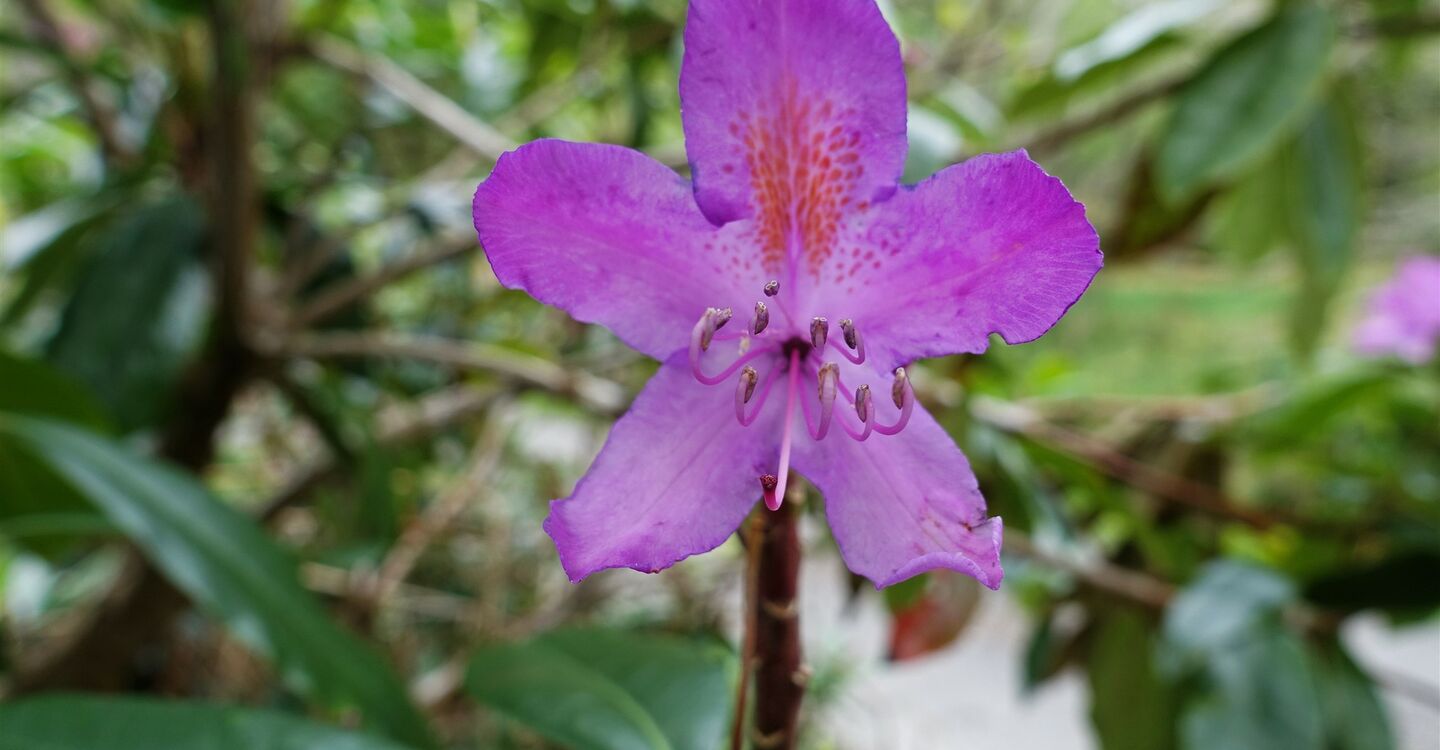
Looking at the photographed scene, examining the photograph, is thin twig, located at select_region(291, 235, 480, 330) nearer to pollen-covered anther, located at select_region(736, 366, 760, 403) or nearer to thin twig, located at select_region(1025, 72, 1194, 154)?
thin twig, located at select_region(1025, 72, 1194, 154)

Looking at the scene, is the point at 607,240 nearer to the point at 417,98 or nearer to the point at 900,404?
the point at 900,404

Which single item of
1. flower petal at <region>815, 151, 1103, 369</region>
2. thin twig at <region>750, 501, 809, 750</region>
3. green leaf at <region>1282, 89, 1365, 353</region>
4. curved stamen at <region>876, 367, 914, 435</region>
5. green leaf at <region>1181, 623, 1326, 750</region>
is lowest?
thin twig at <region>750, 501, 809, 750</region>

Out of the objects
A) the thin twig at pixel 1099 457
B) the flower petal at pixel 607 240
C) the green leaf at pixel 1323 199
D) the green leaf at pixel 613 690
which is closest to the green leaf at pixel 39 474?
the green leaf at pixel 613 690

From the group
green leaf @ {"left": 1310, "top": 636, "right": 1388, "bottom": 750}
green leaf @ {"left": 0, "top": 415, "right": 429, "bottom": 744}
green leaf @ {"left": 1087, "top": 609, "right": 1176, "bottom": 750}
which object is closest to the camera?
green leaf @ {"left": 0, "top": 415, "right": 429, "bottom": 744}

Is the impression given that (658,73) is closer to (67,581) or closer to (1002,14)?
(1002,14)

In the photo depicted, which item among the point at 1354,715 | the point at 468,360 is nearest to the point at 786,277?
the point at 468,360

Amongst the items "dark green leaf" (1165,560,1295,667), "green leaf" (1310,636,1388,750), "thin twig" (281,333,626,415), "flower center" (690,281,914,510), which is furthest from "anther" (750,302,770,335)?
"green leaf" (1310,636,1388,750)

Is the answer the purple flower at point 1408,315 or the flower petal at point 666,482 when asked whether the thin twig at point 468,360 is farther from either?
the purple flower at point 1408,315
